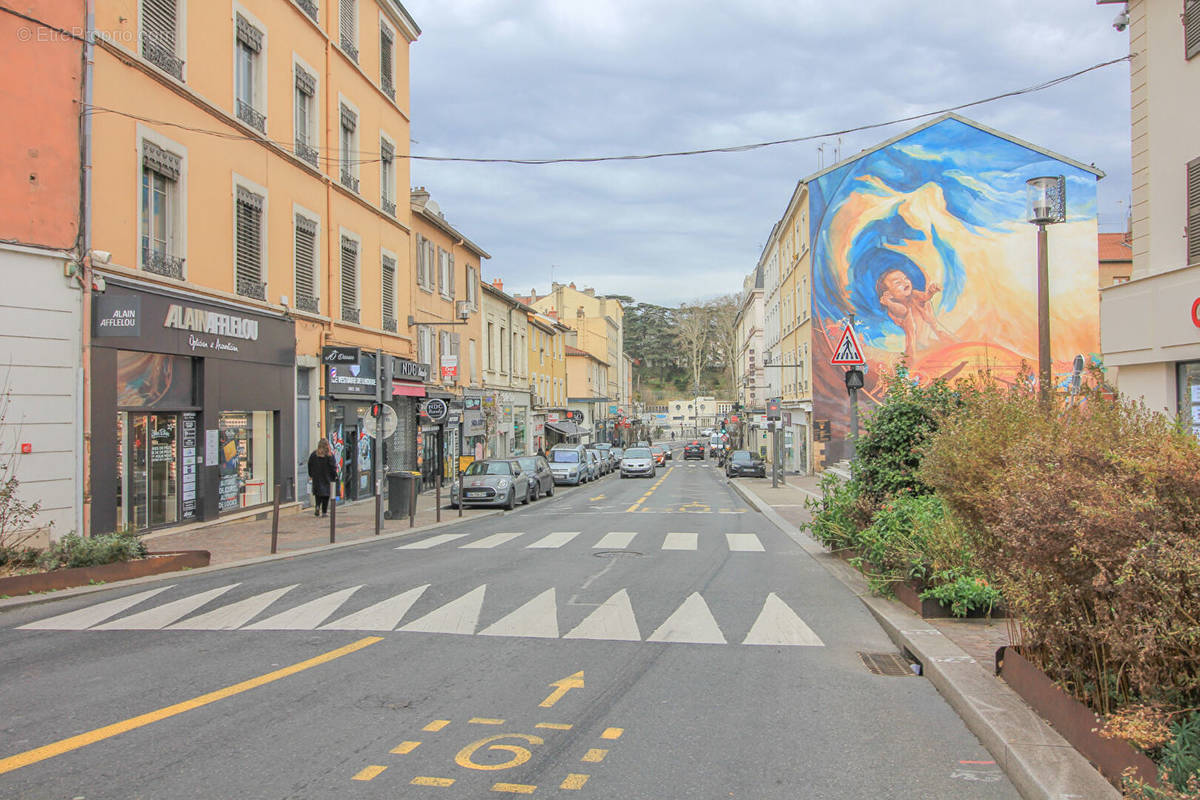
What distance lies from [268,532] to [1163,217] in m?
16.0

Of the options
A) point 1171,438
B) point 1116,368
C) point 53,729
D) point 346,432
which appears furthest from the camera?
point 346,432

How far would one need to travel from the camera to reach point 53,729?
196 inches

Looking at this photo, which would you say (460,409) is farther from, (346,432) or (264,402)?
(264,402)

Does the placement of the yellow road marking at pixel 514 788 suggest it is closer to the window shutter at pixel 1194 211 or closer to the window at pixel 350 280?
the window shutter at pixel 1194 211

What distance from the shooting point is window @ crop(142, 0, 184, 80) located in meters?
14.5

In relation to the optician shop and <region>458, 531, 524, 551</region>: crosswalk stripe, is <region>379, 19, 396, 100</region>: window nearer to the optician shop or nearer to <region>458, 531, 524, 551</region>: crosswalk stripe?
the optician shop

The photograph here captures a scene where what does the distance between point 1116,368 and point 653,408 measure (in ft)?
328

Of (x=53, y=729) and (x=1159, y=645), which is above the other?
(x=1159, y=645)

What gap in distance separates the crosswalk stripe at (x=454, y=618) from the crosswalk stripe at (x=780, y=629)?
2.58m

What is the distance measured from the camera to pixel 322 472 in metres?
18.5

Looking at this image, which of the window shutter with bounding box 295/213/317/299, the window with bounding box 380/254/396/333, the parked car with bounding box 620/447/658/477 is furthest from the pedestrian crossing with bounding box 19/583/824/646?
the parked car with bounding box 620/447/658/477

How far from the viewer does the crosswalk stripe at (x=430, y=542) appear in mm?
14141

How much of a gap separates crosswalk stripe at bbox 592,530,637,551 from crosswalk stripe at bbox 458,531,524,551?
1.73 m

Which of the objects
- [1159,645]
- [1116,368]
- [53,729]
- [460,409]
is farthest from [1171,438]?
[460,409]
